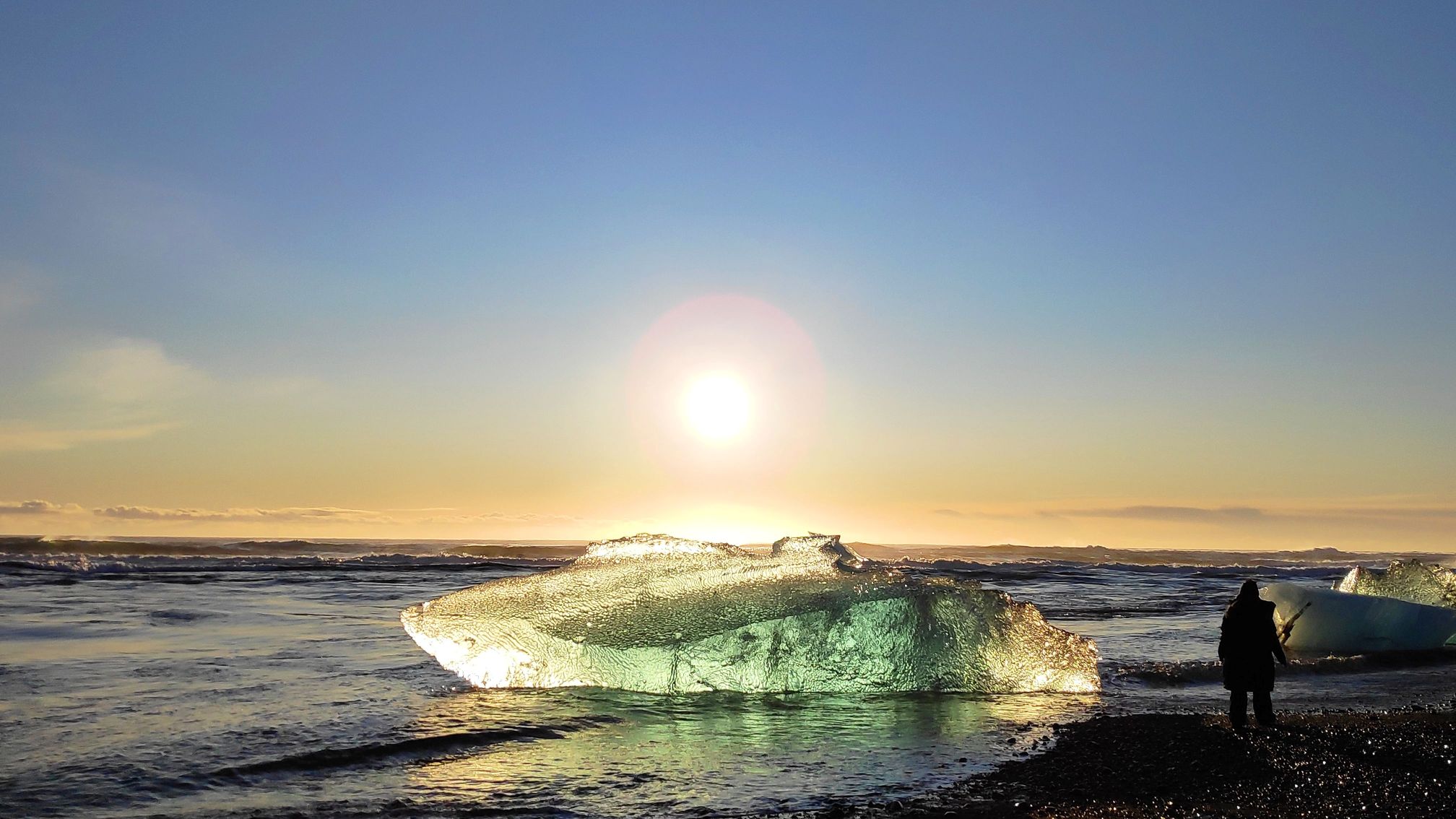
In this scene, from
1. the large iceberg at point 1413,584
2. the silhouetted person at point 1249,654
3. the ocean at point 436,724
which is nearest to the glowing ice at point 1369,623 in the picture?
the ocean at point 436,724

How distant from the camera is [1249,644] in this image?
9625 mm

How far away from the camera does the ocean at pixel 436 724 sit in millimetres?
7074

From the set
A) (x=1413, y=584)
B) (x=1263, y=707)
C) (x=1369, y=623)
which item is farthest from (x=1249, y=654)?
(x=1413, y=584)

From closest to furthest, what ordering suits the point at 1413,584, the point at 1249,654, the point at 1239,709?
1. the point at 1239,709
2. the point at 1249,654
3. the point at 1413,584

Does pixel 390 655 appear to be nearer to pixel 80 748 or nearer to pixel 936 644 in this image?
pixel 80 748

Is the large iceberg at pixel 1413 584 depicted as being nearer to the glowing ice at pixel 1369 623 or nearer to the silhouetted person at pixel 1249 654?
the glowing ice at pixel 1369 623

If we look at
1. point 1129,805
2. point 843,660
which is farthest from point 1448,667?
point 1129,805

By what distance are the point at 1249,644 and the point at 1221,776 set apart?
270cm

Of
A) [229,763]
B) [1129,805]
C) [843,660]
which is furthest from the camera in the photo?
[843,660]

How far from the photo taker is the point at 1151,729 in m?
9.19

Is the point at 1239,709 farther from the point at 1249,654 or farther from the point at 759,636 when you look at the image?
the point at 759,636

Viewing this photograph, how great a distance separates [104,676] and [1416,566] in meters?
21.3

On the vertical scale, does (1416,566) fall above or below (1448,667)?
above

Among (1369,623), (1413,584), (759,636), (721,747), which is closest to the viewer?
(721,747)
